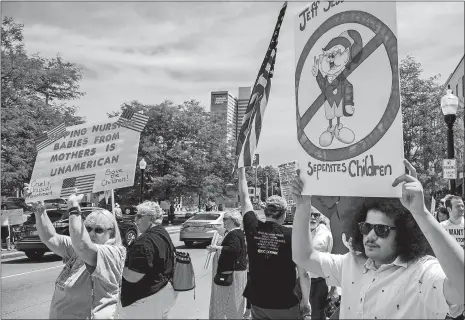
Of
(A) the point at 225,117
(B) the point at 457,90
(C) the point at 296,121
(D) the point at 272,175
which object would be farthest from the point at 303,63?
(D) the point at 272,175

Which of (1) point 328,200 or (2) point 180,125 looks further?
(2) point 180,125

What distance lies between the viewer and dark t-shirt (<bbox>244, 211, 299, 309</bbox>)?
378cm

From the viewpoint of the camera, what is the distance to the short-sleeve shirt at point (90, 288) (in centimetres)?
333

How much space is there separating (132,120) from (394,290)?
128 inches

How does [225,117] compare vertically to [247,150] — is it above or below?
above

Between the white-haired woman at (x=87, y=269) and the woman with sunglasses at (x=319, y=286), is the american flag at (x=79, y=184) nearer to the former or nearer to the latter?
the white-haired woman at (x=87, y=269)

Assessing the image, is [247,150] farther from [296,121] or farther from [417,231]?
[417,231]

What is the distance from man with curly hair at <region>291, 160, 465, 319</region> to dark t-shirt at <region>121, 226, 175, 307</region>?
1.62 meters

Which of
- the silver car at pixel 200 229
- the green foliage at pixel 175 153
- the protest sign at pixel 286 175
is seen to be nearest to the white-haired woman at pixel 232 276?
the protest sign at pixel 286 175

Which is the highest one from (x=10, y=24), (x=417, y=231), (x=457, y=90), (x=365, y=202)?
(x=457, y=90)

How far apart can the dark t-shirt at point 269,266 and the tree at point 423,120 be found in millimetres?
14463

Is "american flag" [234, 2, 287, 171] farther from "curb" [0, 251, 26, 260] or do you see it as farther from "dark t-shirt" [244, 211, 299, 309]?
"curb" [0, 251, 26, 260]

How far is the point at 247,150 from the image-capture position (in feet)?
11.9

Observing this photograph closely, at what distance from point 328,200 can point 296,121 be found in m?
0.86
